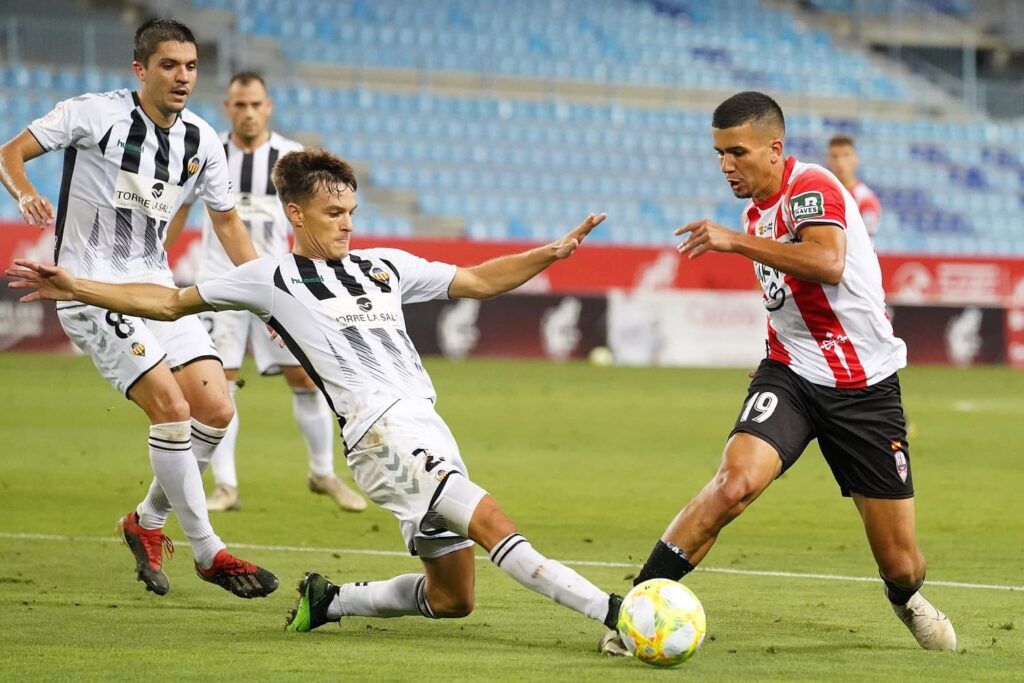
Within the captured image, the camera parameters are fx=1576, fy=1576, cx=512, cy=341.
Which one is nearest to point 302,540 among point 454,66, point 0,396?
point 0,396

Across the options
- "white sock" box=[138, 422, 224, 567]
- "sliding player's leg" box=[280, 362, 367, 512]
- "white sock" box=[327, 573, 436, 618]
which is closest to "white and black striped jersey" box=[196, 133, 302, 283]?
"sliding player's leg" box=[280, 362, 367, 512]

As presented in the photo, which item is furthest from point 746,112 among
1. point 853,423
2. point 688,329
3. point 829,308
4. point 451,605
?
point 688,329

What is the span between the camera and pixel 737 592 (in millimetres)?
7055

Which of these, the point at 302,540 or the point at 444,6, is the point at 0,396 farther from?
the point at 444,6

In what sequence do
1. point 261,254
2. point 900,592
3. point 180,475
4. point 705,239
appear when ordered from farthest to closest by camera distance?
point 261,254 < point 180,475 < point 900,592 < point 705,239

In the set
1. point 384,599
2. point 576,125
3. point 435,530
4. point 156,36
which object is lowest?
point 384,599

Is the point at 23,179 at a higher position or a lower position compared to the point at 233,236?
higher

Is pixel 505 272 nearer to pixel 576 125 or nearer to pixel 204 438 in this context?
pixel 204 438

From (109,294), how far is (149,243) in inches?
59.2

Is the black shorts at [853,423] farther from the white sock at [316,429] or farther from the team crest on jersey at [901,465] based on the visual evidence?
the white sock at [316,429]

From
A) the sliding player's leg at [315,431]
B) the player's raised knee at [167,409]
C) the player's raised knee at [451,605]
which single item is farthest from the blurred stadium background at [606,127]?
the player's raised knee at [451,605]

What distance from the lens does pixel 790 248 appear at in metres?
5.60

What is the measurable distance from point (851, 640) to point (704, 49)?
26953mm

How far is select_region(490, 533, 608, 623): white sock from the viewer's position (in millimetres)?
5293
